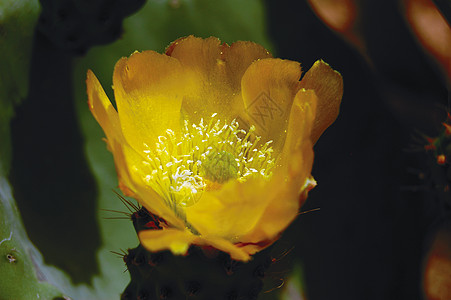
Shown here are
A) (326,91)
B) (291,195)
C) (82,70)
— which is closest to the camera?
(291,195)

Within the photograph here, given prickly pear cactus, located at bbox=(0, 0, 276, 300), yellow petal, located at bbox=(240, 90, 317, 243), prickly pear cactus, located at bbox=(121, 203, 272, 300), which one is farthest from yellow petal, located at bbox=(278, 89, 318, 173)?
prickly pear cactus, located at bbox=(0, 0, 276, 300)

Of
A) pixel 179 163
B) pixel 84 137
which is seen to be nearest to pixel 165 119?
pixel 179 163

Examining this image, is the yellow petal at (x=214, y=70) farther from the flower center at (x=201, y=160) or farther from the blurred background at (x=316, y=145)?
the blurred background at (x=316, y=145)

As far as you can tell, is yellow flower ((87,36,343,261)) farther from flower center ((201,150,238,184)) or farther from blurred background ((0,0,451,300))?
blurred background ((0,0,451,300))

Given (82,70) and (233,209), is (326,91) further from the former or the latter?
(82,70)

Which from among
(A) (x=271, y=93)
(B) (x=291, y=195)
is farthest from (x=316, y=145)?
(B) (x=291, y=195)

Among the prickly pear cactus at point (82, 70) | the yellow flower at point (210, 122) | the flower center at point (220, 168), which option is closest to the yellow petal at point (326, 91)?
the yellow flower at point (210, 122)

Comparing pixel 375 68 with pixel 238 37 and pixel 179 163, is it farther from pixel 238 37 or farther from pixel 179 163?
pixel 179 163

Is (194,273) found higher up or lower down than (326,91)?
lower down
